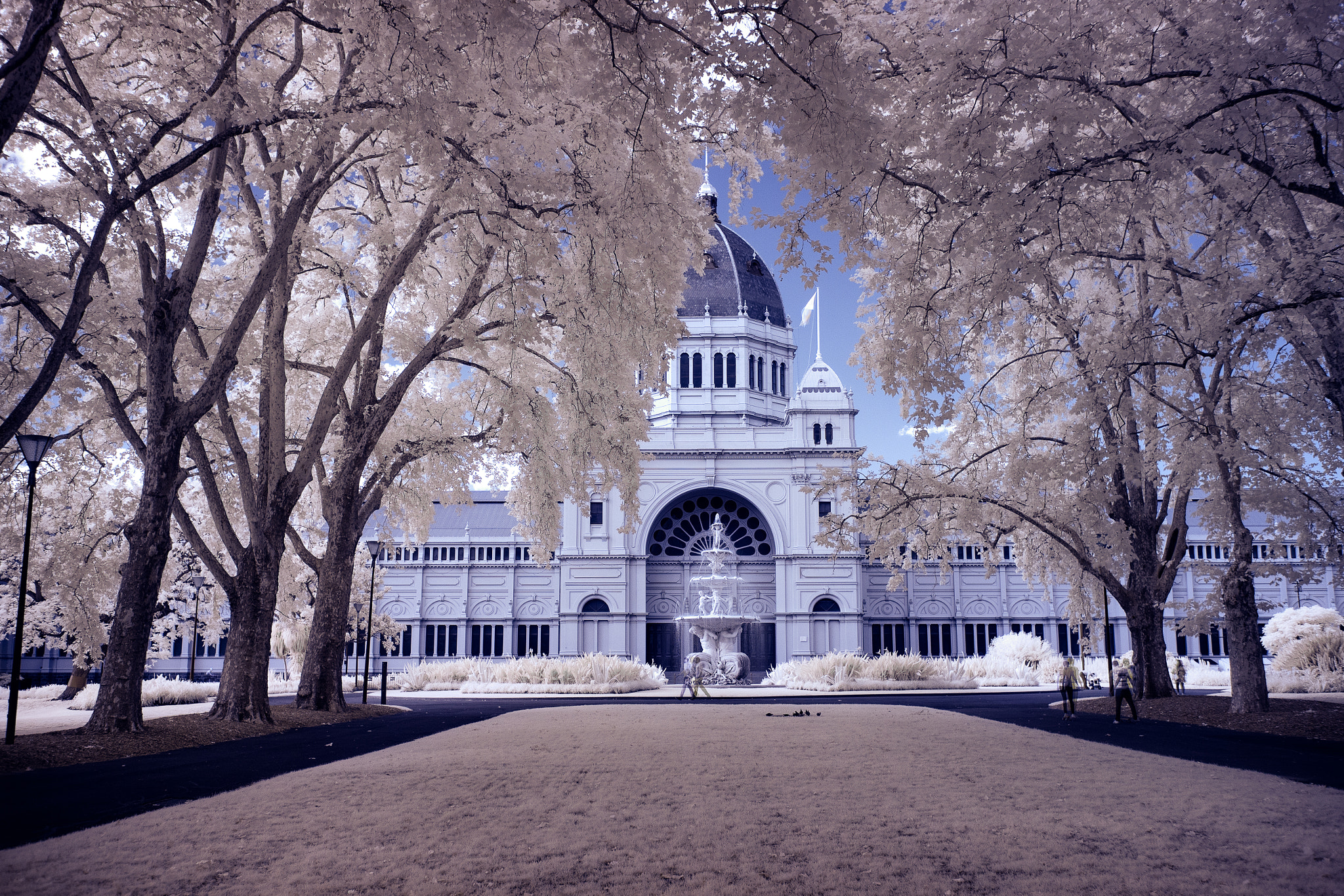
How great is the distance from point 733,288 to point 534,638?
80.1 ft

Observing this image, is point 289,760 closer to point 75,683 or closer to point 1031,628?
point 75,683

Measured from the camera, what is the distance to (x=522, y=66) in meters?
9.05

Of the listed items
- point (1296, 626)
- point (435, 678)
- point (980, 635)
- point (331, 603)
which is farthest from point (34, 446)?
point (980, 635)

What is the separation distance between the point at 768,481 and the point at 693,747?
3875cm

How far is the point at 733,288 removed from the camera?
2251 inches

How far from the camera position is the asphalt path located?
735 centimetres

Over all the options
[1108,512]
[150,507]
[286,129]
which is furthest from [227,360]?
[1108,512]

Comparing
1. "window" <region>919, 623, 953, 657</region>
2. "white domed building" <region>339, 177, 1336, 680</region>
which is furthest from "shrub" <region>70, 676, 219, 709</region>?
"window" <region>919, 623, 953, 657</region>

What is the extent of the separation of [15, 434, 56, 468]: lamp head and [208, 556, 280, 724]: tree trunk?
3.26m

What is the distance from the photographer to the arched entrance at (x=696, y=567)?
49688 millimetres

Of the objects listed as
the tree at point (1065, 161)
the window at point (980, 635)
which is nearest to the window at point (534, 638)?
the window at point (980, 635)

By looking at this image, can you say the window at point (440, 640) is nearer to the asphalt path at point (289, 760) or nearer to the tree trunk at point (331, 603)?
the asphalt path at point (289, 760)

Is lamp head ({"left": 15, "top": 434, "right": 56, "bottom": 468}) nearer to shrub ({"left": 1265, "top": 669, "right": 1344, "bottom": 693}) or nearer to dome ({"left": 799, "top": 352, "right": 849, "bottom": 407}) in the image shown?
shrub ({"left": 1265, "top": 669, "right": 1344, "bottom": 693})

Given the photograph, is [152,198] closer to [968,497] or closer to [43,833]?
[43,833]
